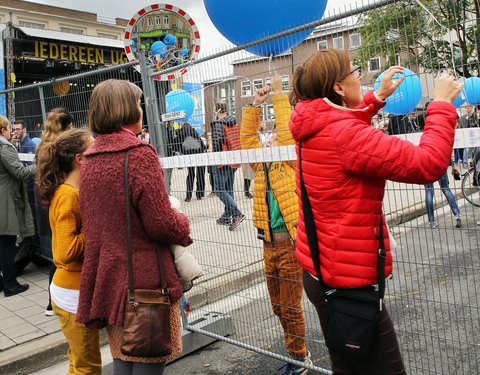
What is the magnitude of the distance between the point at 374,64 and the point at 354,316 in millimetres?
1221

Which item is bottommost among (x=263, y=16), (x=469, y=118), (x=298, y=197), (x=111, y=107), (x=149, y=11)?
(x=298, y=197)

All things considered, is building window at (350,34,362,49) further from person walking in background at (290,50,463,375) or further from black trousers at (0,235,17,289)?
black trousers at (0,235,17,289)

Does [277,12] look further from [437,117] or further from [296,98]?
[437,117]

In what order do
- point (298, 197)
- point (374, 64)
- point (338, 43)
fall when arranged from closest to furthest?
point (298, 197) → point (374, 64) → point (338, 43)

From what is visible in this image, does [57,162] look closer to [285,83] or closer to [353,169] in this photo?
[285,83]

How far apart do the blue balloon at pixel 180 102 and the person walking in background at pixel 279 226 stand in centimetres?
60

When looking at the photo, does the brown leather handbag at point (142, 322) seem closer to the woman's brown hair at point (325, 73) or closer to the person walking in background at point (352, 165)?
the person walking in background at point (352, 165)

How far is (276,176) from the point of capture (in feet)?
9.39

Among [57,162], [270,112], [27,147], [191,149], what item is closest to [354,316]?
[270,112]

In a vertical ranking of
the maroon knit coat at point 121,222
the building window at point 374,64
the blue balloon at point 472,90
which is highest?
the building window at point 374,64

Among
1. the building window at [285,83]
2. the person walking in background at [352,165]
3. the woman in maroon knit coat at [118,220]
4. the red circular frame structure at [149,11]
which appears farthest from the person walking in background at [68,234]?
the red circular frame structure at [149,11]

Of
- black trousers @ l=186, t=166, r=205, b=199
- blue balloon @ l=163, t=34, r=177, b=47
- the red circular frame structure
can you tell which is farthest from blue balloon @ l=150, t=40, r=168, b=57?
black trousers @ l=186, t=166, r=205, b=199

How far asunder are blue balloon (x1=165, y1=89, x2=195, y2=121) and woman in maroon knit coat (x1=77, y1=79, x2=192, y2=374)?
4.14ft

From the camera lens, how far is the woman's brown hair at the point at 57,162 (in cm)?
256
